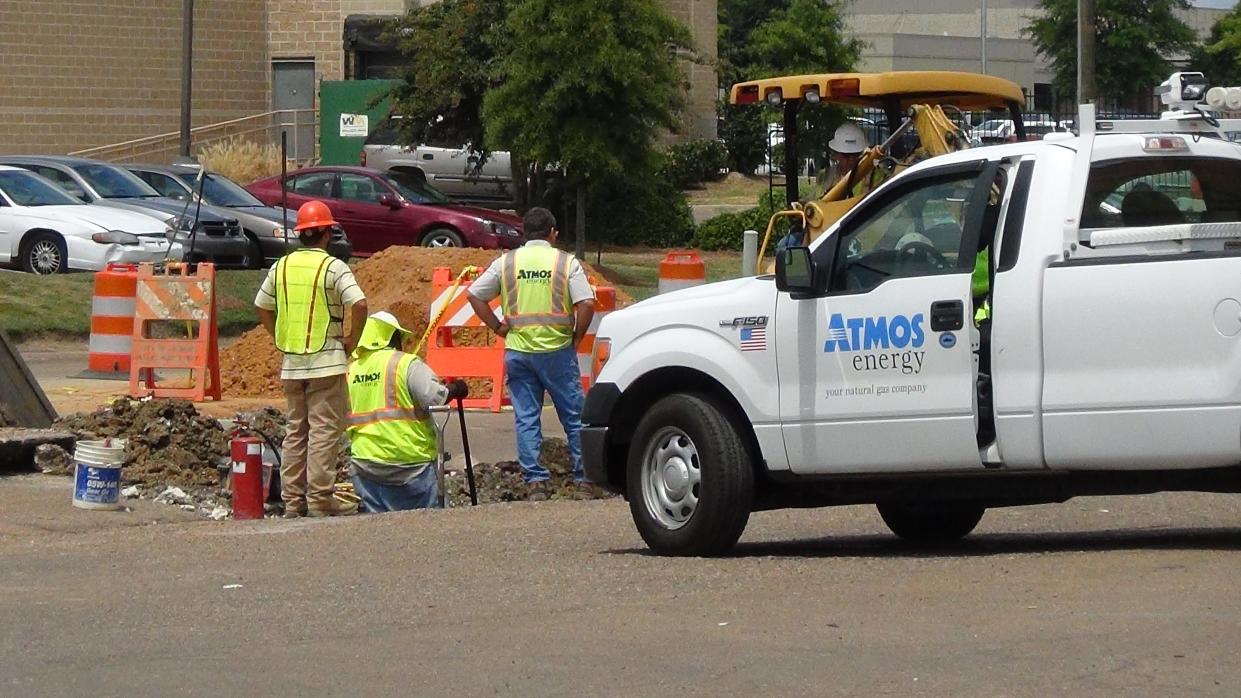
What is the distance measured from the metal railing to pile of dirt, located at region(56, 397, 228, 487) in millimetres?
31147

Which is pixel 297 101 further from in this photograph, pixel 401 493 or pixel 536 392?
pixel 401 493

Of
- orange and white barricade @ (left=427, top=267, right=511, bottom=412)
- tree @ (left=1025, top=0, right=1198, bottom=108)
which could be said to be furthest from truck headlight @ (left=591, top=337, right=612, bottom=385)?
tree @ (left=1025, top=0, right=1198, bottom=108)

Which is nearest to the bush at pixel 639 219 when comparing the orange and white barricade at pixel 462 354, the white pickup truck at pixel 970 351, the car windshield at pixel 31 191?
the car windshield at pixel 31 191

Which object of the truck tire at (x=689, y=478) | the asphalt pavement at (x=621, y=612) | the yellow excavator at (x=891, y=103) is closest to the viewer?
the asphalt pavement at (x=621, y=612)

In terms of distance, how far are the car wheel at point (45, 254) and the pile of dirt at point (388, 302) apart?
680 cm

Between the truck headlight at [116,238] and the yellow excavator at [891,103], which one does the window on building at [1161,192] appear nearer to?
the yellow excavator at [891,103]

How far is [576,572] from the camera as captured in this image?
332 inches

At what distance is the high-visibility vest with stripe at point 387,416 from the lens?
1119 cm

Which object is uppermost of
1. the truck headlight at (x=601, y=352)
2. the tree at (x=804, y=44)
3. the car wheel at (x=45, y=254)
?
the tree at (x=804, y=44)

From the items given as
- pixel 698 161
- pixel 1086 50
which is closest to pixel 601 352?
pixel 1086 50

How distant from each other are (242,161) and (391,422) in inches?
1236

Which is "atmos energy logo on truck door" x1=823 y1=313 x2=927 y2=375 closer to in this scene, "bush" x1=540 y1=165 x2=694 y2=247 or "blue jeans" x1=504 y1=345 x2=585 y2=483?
"blue jeans" x1=504 y1=345 x2=585 y2=483

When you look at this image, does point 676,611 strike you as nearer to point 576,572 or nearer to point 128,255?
point 576,572

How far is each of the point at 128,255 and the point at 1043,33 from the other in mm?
34692
